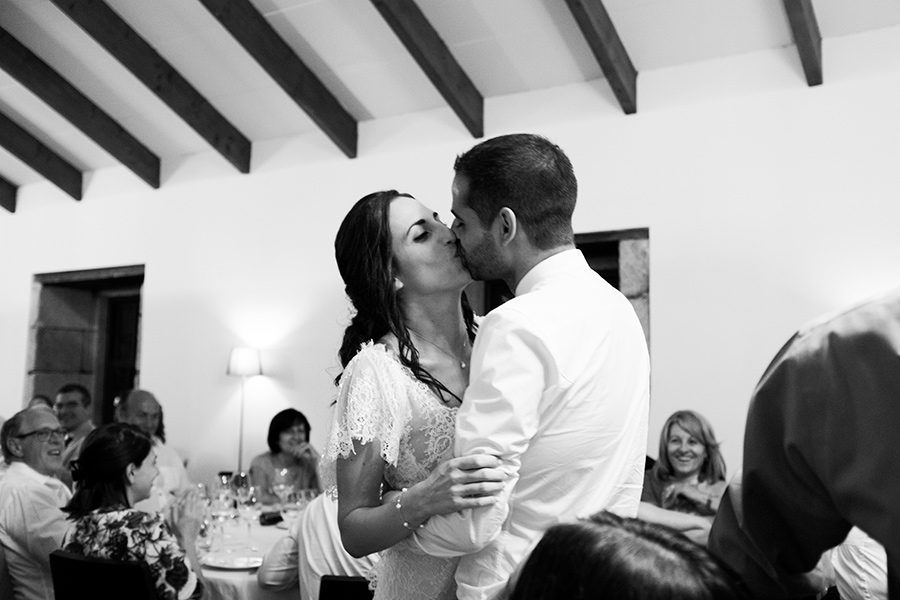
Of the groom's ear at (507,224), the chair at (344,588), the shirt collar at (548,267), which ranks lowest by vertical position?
the chair at (344,588)

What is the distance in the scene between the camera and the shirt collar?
54.7 inches

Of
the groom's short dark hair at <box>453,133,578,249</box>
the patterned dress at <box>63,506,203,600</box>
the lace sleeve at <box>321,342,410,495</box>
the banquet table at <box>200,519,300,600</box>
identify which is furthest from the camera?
→ the banquet table at <box>200,519,300,600</box>

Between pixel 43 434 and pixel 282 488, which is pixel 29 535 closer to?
pixel 43 434

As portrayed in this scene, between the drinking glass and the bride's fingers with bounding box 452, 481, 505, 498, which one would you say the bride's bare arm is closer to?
the bride's fingers with bounding box 452, 481, 505, 498

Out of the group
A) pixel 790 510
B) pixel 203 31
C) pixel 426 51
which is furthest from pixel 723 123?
pixel 790 510

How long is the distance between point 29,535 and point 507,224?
2731 millimetres

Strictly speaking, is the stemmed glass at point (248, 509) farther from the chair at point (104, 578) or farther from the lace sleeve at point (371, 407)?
the lace sleeve at point (371, 407)

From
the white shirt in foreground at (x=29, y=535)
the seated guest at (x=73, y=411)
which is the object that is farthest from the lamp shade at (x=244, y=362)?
the white shirt in foreground at (x=29, y=535)

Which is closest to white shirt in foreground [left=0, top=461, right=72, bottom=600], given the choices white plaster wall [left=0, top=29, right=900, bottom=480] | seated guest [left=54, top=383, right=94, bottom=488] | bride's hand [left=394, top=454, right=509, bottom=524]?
bride's hand [left=394, top=454, right=509, bottom=524]

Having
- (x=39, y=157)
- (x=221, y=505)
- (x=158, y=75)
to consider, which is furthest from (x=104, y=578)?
(x=39, y=157)

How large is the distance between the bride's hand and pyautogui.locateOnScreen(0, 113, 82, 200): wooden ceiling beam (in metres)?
7.34

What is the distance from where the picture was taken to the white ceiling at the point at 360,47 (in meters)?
5.29

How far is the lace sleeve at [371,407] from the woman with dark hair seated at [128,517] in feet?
4.87

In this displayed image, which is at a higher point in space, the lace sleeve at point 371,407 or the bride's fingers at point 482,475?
the lace sleeve at point 371,407
